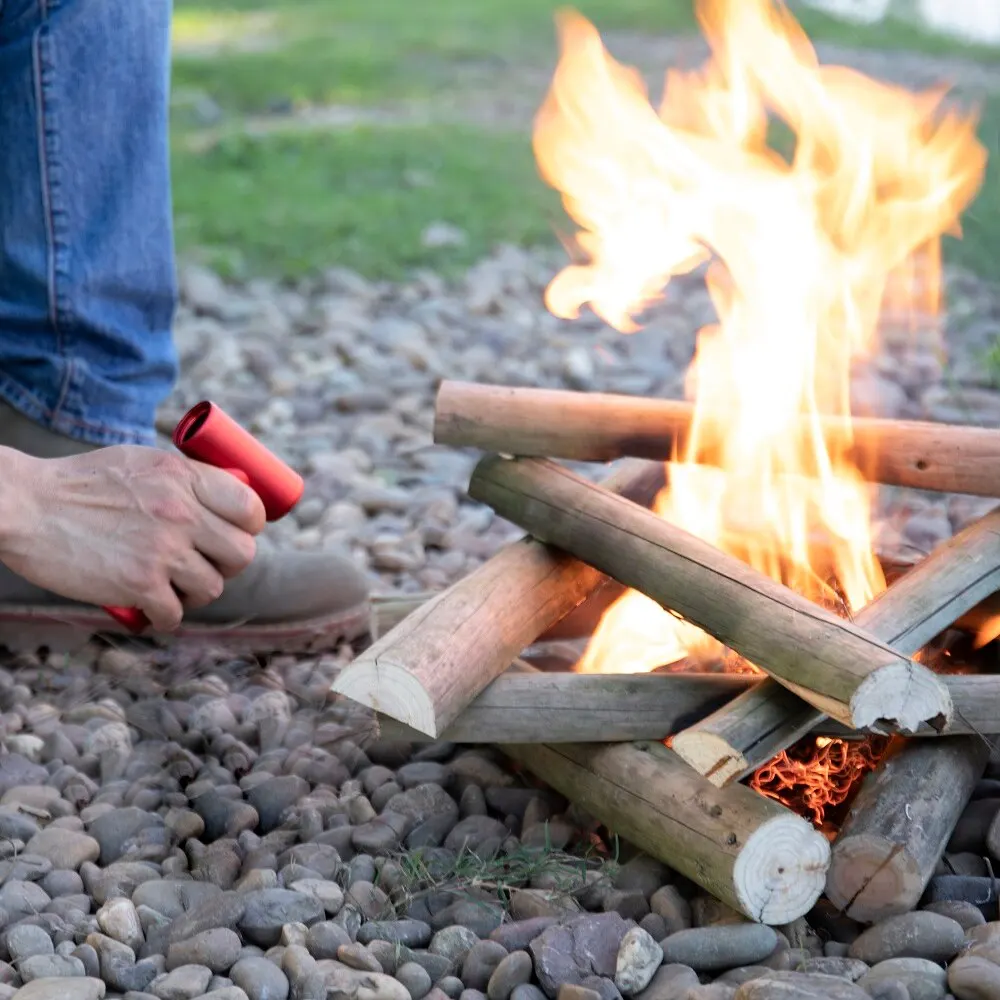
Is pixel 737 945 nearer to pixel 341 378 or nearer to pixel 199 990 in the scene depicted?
pixel 199 990

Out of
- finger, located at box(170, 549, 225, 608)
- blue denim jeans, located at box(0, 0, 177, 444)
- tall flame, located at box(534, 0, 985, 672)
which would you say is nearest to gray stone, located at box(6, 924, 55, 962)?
finger, located at box(170, 549, 225, 608)

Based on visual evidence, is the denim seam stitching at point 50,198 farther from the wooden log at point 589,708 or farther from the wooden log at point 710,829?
the wooden log at point 710,829

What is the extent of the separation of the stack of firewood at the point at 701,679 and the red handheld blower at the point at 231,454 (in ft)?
0.92

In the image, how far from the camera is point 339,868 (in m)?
2.04

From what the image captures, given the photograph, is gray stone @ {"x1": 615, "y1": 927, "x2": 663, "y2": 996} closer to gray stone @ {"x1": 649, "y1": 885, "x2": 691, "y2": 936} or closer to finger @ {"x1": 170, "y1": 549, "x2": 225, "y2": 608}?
gray stone @ {"x1": 649, "y1": 885, "x2": 691, "y2": 936}

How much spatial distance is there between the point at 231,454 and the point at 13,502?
0.34 m

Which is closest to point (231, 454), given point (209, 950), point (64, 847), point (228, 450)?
point (228, 450)

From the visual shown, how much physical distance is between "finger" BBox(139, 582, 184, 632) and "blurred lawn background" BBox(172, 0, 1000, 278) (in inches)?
125

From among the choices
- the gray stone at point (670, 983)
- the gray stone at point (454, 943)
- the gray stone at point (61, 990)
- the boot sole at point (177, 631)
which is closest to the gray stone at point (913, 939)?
the gray stone at point (670, 983)

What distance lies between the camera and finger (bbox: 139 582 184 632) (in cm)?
226

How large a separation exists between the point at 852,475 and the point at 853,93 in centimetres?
73

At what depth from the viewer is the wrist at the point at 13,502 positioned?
220cm

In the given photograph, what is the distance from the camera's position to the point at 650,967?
179cm

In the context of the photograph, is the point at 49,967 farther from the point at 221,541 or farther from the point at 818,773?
the point at 818,773
